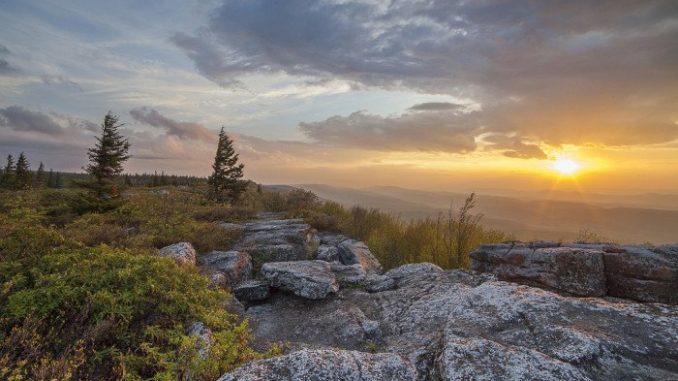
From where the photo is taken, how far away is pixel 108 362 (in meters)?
4.07

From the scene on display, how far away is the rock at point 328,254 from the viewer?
1052 centimetres

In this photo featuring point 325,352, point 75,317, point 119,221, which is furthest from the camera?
point 119,221

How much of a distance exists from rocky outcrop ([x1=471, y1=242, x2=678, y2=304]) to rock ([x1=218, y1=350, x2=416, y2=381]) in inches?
168

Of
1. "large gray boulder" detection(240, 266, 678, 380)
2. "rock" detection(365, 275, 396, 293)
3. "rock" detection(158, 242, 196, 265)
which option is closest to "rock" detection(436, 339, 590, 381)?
"large gray boulder" detection(240, 266, 678, 380)

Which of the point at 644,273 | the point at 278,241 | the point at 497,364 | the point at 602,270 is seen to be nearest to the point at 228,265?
the point at 278,241

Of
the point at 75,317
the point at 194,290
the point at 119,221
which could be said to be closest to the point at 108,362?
the point at 75,317

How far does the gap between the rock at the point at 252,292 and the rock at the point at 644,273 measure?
6.27m

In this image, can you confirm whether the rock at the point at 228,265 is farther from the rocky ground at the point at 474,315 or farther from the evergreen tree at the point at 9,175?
the evergreen tree at the point at 9,175

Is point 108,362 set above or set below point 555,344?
below

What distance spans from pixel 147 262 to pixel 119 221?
8161 mm

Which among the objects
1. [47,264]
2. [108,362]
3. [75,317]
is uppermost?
[47,264]

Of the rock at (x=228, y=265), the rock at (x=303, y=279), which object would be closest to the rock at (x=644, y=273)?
the rock at (x=303, y=279)

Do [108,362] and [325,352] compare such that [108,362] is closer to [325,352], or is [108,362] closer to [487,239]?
[325,352]

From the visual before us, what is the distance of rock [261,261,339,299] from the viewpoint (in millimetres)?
7215
